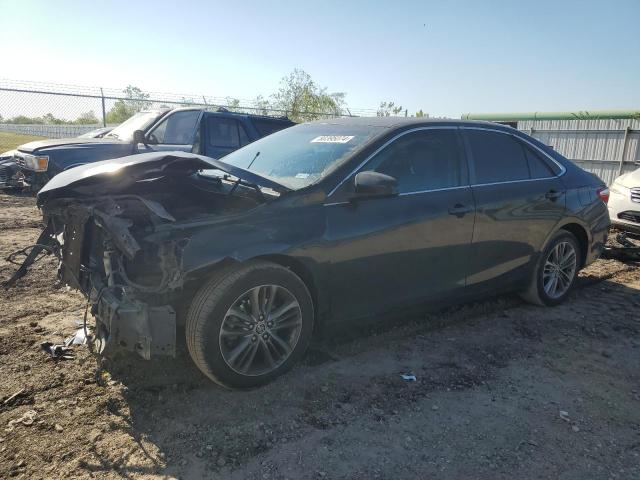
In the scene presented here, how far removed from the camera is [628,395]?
3480 mm

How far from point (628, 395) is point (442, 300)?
1421 millimetres

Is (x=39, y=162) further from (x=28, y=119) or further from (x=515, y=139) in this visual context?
(x=28, y=119)

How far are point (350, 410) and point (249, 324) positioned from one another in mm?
819

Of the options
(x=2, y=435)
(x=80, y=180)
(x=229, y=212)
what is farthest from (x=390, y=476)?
(x=80, y=180)

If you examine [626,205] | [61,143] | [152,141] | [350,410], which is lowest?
[350,410]

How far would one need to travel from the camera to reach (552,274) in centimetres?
511

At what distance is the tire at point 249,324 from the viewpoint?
119 inches

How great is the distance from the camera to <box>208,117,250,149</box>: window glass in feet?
30.2

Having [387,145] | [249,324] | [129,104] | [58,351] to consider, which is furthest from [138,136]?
[129,104]

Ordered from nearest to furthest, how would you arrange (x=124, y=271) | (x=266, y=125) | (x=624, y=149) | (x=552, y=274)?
(x=124, y=271) < (x=552, y=274) < (x=266, y=125) < (x=624, y=149)

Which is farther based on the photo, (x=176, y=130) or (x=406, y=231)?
(x=176, y=130)

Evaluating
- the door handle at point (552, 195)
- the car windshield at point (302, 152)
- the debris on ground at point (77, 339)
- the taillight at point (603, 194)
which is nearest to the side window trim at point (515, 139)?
the door handle at point (552, 195)

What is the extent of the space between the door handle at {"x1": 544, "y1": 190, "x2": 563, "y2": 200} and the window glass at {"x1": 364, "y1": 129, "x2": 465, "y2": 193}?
43.9 inches

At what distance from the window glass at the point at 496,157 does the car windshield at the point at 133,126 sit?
652 cm
